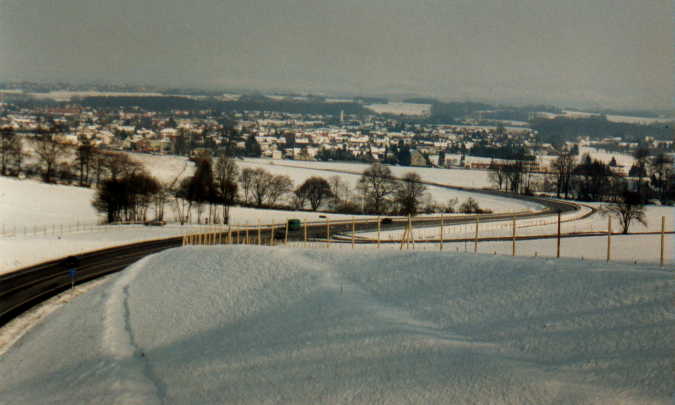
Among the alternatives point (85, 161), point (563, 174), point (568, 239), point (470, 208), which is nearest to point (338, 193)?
point (470, 208)

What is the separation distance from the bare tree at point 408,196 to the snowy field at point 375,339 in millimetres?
53097

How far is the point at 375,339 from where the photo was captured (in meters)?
14.4

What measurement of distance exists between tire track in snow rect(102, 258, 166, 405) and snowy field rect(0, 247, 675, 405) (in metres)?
0.05

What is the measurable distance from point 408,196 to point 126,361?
64157 millimetres

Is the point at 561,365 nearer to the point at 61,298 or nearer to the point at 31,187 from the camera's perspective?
the point at 61,298

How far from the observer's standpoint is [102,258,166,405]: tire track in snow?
14172 mm

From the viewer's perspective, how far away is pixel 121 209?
218 ft

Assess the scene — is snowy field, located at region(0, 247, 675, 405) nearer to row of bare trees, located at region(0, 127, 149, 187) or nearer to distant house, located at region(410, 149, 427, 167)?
row of bare trees, located at region(0, 127, 149, 187)

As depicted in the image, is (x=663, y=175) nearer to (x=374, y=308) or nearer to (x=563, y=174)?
(x=563, y=174)

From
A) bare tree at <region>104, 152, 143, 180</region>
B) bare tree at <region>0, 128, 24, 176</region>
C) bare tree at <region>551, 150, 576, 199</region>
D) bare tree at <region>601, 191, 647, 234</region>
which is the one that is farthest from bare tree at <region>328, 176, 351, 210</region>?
bare tree at <region>0, 128, 24, 176</region>

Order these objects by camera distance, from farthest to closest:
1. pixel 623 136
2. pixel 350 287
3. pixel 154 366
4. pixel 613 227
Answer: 1. pixel 623 136
2. pixel 613 227
3. pixel 350 287
4. pixel 154 366

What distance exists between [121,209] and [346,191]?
34.1m

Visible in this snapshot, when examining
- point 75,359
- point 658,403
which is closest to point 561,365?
point 658,403

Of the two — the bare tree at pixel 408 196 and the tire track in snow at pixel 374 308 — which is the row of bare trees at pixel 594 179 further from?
the tire track in snow at pixel 374 308
